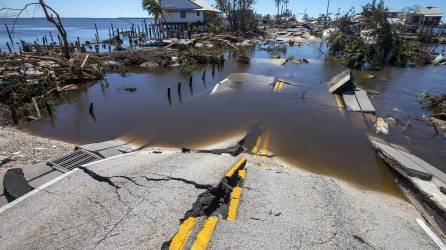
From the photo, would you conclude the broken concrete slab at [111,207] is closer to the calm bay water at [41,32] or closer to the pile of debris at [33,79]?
the pile of debris at [33,79]

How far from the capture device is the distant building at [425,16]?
49.7 meters

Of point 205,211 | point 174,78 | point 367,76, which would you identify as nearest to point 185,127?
point 205,211

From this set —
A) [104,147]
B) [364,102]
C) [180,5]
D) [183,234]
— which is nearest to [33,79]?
[104,147]

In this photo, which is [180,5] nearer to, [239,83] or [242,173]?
[239,83]

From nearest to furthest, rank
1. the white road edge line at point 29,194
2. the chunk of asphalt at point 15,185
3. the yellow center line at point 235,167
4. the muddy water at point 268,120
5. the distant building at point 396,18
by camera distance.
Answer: the white road edge line at point 29,194 → the chunk of asphalt at point 15,185 → the yellow center line at point 235,167 → the muddy water at point 268,120 → the distant building at point 396,18

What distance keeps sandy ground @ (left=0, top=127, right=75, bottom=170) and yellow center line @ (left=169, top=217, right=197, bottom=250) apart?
18.2ft

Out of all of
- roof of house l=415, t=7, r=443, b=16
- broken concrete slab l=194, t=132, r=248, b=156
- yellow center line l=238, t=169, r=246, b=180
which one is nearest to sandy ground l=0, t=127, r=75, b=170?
broken concrete slab l=194, t=132, r=248, b=156

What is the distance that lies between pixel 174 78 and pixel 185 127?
10.1m

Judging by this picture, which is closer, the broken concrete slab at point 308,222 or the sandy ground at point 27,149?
the broken concrete slab at point 308,222

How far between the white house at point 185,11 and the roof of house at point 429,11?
4118cm

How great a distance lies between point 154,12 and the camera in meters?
35.2

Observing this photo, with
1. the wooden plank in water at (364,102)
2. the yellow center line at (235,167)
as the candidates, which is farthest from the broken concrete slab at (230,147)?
the wooden plank in water at (364,102)

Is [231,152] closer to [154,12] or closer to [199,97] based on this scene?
[199,97]

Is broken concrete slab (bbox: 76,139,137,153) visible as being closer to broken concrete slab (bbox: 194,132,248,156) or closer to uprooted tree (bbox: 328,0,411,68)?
broken concrete slab (bbox: 194,132,248,156)
